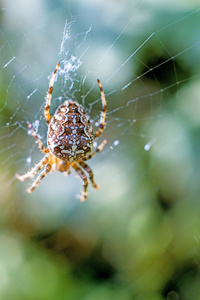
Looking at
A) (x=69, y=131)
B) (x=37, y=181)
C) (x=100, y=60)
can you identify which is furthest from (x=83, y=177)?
(x=100, y=60)

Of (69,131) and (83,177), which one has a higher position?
(69,131)

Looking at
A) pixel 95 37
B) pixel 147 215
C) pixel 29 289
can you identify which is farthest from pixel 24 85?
pixel 29 289

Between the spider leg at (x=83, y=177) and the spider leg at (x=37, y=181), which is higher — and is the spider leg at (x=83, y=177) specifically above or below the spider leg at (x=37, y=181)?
below

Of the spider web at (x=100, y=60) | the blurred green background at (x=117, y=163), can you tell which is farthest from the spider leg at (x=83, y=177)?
the spider web at (x=100, y=60)

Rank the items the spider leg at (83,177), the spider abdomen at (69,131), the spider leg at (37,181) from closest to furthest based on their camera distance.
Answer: the spider abdomen at (69,131)
the spider leg at (37,181)
the spider leg at (83,177)

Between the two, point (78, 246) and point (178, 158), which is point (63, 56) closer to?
point (178, 158)

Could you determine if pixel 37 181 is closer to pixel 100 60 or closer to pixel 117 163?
pixel 117 163

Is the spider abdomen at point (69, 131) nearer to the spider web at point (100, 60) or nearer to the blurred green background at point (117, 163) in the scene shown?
the spider web at point (100, 60)
